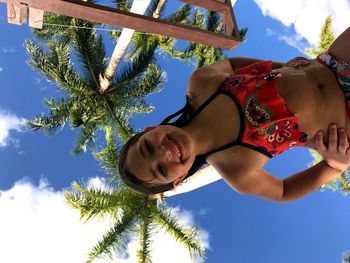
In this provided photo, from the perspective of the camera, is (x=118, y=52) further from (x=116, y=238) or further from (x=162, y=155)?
(x=162, y=155)

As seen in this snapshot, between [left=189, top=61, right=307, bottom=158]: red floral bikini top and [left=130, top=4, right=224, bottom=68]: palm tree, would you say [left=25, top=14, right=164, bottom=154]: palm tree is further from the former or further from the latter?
[left=189, top=61, right=307, bottom=158]: red floral bikini top

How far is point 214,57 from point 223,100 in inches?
481

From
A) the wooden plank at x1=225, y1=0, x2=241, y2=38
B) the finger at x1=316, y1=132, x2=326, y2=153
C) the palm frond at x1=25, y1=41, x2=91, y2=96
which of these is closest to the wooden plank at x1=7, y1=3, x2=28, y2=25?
the wooden plank at x1=225, y1=0, x2=241, y2=38

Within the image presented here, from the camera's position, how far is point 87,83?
14.4m

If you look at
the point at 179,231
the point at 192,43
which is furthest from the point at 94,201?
the point at 192,43

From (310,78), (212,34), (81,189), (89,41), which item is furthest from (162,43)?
(310,78)

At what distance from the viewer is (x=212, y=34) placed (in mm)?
5398

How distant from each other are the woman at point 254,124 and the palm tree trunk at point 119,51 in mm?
6167

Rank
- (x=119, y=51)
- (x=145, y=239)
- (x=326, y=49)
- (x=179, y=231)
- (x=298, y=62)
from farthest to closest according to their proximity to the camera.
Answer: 1. (x=326, y=49)
2. (x=179, y=231)
3. (x=145, y=239)
4. (x=119, y=51)
5. (x=298, y=62)

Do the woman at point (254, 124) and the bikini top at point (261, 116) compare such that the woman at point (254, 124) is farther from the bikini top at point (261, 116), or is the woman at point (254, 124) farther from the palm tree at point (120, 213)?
the palm tree at point (120, 213)

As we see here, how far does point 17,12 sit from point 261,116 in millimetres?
2788

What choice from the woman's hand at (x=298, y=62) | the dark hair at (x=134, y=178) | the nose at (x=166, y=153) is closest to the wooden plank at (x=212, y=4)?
the woman's hand at (x=298, y=62)

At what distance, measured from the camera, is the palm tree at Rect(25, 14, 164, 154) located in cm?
1365

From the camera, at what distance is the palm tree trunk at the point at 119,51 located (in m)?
9.78
